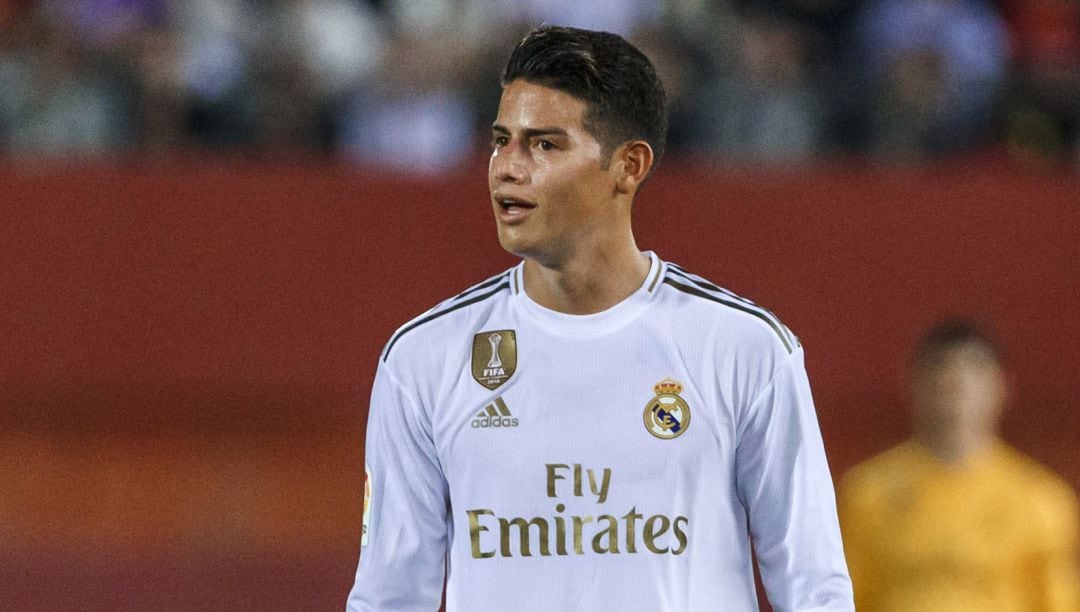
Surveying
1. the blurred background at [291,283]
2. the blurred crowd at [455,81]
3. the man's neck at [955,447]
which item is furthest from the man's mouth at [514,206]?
the blurred crowd at [455,81]

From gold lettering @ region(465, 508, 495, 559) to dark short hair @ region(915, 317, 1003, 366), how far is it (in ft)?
6.48

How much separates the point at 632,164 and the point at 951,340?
1826mm

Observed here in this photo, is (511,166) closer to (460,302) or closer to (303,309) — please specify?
(460,302)

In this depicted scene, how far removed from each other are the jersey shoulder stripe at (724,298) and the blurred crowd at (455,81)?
3.78 meters

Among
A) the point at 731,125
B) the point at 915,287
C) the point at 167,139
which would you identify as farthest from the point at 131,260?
the point at 915,287

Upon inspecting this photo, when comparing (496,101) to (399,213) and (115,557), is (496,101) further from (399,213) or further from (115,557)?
(115,557)

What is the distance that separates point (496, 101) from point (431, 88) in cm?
29

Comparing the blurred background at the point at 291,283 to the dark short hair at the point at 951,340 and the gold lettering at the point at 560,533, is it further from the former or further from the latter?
the gold lettering at the point at 560,533

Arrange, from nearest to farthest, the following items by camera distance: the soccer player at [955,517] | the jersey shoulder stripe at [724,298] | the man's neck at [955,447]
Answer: the jersey shoulder stripe at [724,298], the soccer player at [955,517], the man's neck at [955,447]

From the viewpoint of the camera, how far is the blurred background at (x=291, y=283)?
6367 mm

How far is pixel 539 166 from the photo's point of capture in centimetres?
264

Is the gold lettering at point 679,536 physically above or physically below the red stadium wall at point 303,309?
below

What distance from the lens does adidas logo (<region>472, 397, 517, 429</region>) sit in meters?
2.69

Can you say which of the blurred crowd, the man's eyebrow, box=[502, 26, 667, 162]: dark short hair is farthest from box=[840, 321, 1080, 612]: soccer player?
the blurred crowd
